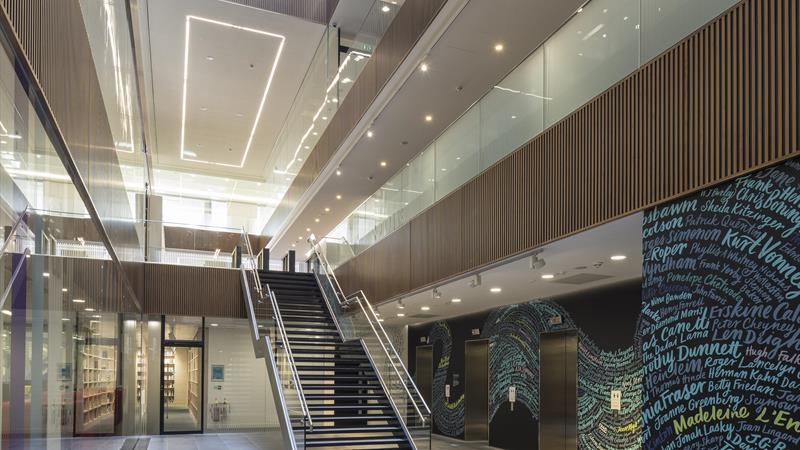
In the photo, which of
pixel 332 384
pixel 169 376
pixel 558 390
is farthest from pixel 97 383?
pixel 169 376

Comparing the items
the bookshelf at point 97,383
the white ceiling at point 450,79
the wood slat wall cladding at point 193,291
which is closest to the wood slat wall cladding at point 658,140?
the white ceiling at point 450,79

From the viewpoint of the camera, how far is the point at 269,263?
2203 cm

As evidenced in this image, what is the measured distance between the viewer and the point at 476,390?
15.8 meters

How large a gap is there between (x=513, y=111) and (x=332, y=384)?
6183 millimetres

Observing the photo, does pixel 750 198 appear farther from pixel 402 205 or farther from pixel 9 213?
pixel 402 205

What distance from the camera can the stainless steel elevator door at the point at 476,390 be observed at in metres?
15.4

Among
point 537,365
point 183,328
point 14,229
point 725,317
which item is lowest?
point 537,365

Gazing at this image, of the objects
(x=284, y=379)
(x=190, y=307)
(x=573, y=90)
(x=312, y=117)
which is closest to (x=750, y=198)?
(x=573, y=90)

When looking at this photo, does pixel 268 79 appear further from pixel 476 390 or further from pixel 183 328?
pixel 476 390

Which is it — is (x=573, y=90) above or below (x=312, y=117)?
below

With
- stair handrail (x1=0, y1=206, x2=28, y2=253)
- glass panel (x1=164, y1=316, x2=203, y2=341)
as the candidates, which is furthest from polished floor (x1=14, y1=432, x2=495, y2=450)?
stair handrail (x1=0, y1=206, x2=28, y2=253)

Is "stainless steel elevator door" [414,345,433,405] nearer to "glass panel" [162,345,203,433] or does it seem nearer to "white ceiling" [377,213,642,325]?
"white ceiling" [377,213,642,325]

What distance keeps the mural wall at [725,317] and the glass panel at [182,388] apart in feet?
53.4

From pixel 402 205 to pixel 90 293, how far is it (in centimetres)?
872
